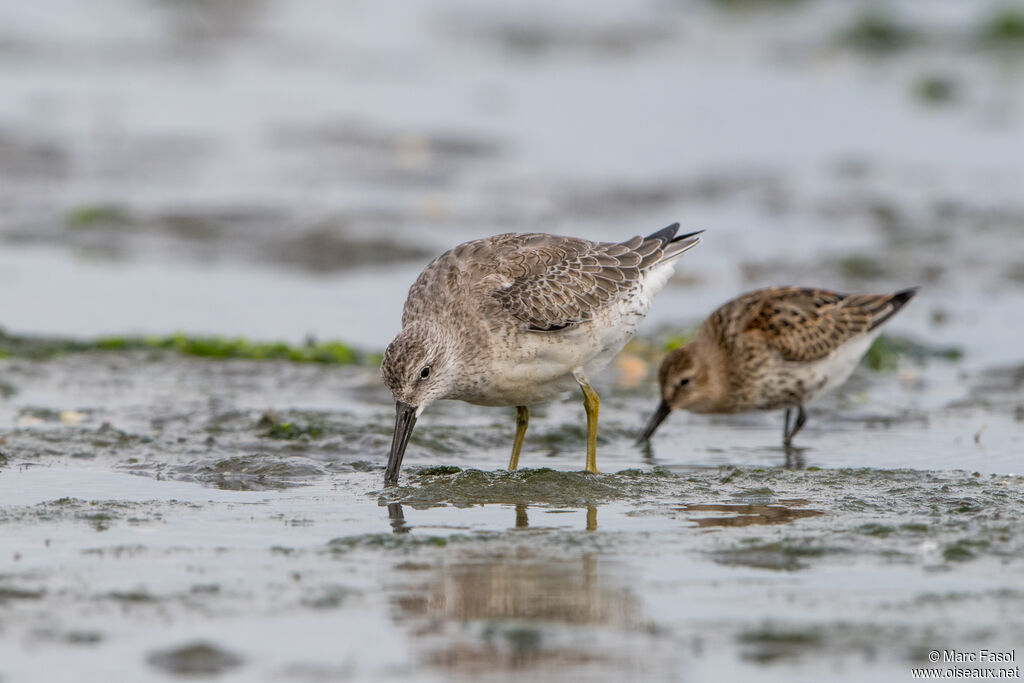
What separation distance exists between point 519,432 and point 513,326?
68 cm

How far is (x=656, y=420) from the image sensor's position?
8.98 meters

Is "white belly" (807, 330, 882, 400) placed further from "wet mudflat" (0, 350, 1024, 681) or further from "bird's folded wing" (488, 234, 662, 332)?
"bird's folded wing" (488, 234, 662, 332)

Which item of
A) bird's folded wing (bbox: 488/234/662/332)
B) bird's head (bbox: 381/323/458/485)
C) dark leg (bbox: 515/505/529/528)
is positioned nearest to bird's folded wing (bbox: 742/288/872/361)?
bird's folded wing (bbox: 488/234/662/332)

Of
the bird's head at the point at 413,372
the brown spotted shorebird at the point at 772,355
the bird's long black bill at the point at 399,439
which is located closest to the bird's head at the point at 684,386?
the brown spotted shorebird at the point at 772,355

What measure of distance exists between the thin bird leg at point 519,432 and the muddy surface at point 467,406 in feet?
0.73

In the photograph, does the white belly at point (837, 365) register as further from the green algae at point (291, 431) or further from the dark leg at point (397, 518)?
the dark leg at point (397, 518)

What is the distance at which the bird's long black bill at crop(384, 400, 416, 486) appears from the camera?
734cm

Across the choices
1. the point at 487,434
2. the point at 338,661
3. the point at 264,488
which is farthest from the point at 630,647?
the point at 487,434

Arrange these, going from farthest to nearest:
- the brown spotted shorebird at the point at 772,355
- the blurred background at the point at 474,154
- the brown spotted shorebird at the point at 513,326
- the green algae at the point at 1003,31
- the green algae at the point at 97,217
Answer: the green algae at the point at 1003,31 → the green algae at the point at 97,217 → the blurred background at the point at 474,154 → the brown spotted shorebird at the point at 772,355 → the brown spotted shorebird at the point at 513,326

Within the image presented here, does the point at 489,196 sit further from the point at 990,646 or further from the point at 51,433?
the point at 990,646

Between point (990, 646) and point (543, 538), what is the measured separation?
2.00m

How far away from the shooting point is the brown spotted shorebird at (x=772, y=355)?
29.9ft

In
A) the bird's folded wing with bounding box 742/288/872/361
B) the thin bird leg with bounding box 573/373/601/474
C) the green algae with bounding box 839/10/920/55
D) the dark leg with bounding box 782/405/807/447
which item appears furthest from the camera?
the green algae with bounding box 839/10/920/55

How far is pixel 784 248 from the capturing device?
543 inches
